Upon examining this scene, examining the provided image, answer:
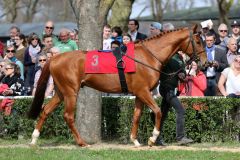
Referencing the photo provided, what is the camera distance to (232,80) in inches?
545

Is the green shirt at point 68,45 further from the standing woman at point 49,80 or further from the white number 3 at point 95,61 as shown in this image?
the white number 3 at point 95,61

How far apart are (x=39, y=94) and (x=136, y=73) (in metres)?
1.98

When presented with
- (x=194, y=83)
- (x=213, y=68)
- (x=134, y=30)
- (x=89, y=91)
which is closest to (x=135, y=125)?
(x=89, y=91)

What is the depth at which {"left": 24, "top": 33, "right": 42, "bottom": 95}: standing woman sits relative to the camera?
1623 cm

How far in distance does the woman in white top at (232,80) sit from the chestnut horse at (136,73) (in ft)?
5.73

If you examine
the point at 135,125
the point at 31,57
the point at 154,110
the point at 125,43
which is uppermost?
the point at 125,43

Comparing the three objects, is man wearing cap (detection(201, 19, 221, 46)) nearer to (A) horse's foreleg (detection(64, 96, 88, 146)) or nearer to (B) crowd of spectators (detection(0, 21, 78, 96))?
(B) crowd of spectators (detection(0, 21, 78, 96))

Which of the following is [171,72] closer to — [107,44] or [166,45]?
[166,45]

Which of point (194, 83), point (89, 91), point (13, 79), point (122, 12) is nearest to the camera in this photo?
point (89, 91)

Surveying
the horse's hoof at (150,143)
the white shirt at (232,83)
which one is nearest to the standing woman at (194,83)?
the white shirt at (232,83)

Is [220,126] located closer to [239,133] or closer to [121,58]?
[239,133]

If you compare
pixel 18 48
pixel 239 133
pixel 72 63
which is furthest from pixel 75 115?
pixel 18 48

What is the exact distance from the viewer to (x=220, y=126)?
13141 millimetres

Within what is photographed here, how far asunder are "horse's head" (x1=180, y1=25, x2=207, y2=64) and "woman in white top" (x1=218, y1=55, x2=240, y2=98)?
5.63ft
